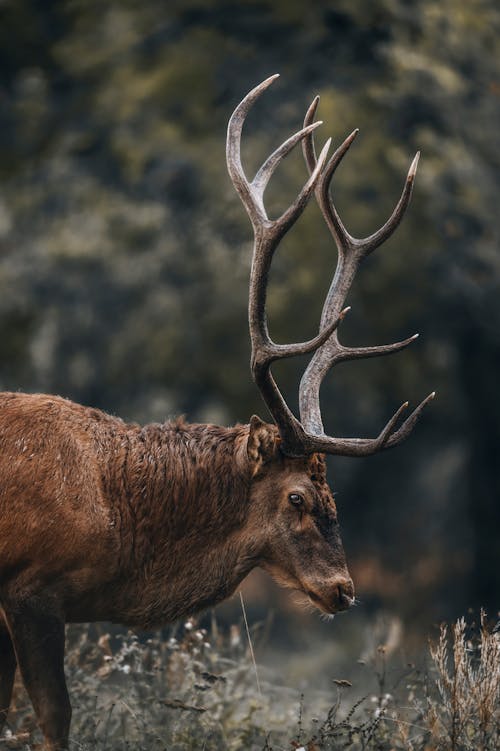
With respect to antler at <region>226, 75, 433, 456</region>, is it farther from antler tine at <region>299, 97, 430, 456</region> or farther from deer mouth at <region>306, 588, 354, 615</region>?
deer mouth at <region>306, 588, 354, 615</region>

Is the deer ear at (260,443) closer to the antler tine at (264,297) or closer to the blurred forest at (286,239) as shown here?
the antler tine at (264,297)

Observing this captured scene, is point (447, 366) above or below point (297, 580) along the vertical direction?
above

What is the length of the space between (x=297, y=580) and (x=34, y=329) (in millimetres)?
6602

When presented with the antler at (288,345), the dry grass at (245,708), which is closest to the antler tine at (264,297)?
the antler at (288,345)

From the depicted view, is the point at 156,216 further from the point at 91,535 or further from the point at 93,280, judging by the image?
the point at 91,535

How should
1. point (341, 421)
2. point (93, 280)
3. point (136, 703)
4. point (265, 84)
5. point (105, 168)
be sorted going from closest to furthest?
1. point (265, 84)
2. point (136, 703)
3. point (341, 421)
4. point (93, 280)
5. point (105, 168)

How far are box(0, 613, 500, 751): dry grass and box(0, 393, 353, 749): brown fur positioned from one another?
441mm

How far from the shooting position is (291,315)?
40.1ft

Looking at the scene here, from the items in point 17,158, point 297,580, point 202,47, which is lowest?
point 297,580

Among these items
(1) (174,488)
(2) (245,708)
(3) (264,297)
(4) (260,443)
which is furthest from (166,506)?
(2) (245,708)

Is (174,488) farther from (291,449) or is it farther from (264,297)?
(264,297)

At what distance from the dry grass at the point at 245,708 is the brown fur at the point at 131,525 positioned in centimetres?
44

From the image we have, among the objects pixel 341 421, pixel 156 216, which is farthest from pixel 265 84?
pixel 156 216

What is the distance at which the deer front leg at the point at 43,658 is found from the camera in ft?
19.6
